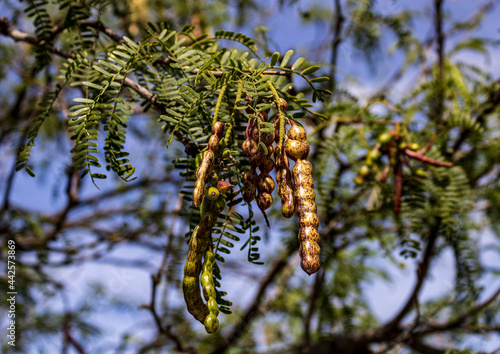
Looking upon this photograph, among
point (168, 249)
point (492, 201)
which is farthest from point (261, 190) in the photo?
point (492, 201)

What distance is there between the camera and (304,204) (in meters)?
0.63

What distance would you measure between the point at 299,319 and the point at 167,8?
231 centimetres

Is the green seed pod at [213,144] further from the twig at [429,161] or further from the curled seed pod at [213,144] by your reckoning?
the twig at [429,161]

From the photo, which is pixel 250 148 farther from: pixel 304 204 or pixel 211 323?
pixel 211 323

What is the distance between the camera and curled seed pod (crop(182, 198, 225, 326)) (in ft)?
2.02

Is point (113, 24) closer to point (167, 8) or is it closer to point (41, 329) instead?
point (167, 8)

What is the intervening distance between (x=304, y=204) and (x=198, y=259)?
0.18 m

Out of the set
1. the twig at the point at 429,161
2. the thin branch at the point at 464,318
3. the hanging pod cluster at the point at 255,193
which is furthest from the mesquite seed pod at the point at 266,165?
the thin branch at the point at 464,318

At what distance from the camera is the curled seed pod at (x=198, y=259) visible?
62 centimetres

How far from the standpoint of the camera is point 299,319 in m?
2.69

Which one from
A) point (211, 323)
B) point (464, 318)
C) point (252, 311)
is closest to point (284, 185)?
point (211, 323)

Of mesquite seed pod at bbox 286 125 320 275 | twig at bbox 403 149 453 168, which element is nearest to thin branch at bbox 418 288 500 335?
twig at bbox 403 149 453 168

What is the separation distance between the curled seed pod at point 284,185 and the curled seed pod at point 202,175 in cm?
11

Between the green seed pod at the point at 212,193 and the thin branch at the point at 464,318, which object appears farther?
the thin branch at the point at 464,318
